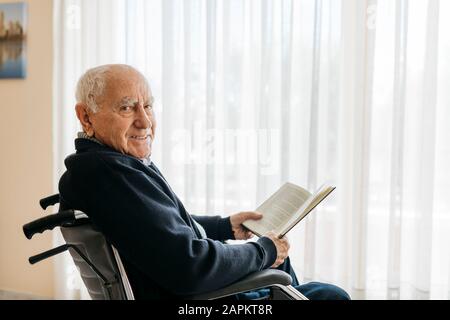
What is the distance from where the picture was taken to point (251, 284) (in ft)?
3.39

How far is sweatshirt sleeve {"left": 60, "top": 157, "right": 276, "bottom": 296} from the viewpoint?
101 cm

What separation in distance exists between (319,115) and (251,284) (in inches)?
45.3

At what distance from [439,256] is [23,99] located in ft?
7.47

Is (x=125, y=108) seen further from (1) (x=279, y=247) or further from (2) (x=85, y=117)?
(1) (x=279, y=247)

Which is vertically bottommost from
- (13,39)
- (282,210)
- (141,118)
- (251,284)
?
(251,284)

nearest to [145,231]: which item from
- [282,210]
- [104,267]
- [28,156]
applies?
[104,267]

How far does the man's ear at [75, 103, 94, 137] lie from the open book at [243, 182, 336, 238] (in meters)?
0.58

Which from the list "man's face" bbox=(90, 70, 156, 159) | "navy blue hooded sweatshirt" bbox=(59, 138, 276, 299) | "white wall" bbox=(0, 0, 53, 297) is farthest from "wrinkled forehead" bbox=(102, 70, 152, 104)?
"white wall" bbox=(0, 0, 53, 297)

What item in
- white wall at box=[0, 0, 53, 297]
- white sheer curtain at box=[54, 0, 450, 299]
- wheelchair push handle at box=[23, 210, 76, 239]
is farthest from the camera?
white wall at box=[0, 0, 53, 297]

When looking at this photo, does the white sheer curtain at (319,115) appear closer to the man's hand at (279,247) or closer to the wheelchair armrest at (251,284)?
the man's hand at (279,247)

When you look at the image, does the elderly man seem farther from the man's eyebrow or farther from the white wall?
the white wall

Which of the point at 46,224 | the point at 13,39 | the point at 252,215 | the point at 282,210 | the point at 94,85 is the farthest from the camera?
the point at 13,39

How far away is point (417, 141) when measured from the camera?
6.32ft
